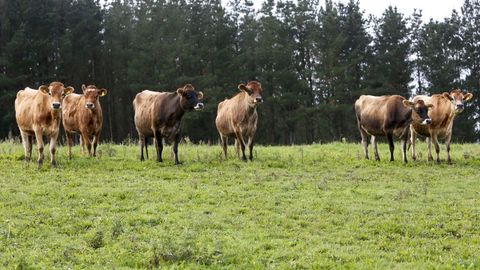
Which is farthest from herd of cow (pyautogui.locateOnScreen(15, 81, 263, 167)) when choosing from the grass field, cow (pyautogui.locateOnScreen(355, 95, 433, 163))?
cow (pyautogui.locateOnScreen(355, 95, 433, 163))

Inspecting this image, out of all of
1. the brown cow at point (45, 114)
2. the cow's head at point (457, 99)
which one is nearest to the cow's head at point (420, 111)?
the cow's head at point (457, 99)

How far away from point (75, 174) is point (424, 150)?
13569mm

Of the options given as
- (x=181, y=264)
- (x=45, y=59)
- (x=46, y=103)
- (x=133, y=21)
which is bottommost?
(x=181, y=264)

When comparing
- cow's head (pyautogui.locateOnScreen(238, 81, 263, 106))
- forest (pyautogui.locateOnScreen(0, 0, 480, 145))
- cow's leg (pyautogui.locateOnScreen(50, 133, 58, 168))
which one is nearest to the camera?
cow's leg (pyautogui.locateOnScreen(50, 133, 58, 168))

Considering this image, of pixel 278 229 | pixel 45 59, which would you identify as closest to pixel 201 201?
pixel 278 229

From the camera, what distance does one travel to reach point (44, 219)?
9984 millimetres

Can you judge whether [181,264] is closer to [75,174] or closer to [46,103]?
[75,174]

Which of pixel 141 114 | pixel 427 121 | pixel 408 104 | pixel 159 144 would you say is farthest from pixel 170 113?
pixel 427 121

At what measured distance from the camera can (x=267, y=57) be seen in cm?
4869

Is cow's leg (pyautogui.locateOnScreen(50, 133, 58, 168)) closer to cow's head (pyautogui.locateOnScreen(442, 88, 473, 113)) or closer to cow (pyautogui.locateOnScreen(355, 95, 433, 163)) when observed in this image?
cow (pyautogui.locateOnScreen(355, 95, 433, 163))

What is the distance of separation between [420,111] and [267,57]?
31417 millimetres

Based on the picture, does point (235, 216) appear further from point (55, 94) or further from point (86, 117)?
point (86, 117)

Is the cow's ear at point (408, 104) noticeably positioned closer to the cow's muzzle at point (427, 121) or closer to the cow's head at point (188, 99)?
the cow's muzzle at point (427, 121)

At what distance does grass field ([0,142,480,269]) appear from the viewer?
8086 millimetres
